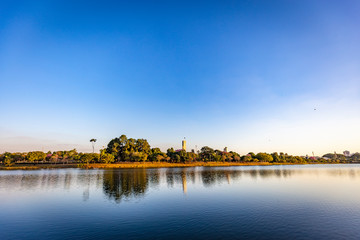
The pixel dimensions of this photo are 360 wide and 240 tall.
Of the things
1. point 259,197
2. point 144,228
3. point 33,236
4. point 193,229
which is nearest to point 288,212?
point 259,197

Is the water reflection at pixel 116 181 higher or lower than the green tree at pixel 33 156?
lower

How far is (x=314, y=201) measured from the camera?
1398 inches

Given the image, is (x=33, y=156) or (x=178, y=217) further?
(x=33, y=156)

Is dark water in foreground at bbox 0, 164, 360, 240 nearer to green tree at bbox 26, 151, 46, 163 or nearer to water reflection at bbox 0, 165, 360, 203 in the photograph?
water reflection at bbox 0, 165, 360, 203

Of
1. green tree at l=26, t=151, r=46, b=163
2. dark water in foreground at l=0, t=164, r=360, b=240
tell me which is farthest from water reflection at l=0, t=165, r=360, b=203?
green tree at l=26, t=151, r=46, b=163

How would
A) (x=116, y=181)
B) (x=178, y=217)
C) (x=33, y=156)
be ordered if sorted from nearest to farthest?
1. (x=178, y=217)
2. (x=116, y=181)
3. (x=33, y=156)

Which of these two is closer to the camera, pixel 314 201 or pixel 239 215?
pixel 239 215

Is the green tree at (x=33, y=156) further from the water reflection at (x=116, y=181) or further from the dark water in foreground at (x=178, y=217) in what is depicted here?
the dark water in foreground at (x=178, y=217)

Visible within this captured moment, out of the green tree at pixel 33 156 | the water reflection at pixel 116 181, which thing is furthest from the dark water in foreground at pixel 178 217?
the green tree at pixel 33 156

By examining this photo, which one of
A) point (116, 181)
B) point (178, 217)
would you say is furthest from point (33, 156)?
point (178, 217)

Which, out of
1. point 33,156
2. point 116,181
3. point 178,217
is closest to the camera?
point 178,217

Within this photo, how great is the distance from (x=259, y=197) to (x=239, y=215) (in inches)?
586

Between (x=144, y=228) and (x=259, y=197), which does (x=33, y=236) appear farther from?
(x=259, y=197)

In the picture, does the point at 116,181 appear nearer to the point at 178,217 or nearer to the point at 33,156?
the point at 178,217
